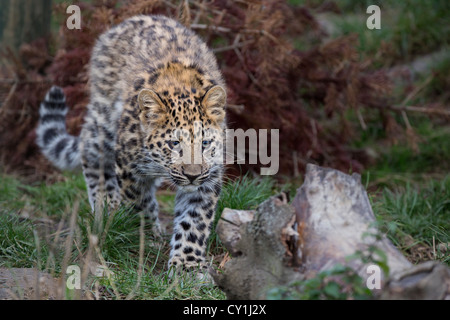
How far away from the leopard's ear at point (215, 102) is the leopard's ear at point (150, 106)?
1.35 ft

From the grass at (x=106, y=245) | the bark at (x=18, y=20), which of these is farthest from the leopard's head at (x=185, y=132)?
the bark at (x=18, y=20)

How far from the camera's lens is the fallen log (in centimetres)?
387

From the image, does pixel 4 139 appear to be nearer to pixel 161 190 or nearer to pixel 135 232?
pixel 161 190

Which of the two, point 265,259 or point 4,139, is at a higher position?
point 4,139

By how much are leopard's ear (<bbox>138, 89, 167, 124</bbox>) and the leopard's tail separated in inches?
91.1

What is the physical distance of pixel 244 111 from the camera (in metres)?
8.14

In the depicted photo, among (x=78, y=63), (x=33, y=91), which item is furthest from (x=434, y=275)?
(x=33, y=91)

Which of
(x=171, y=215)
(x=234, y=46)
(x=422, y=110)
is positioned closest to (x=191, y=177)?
(x=171, y=215)

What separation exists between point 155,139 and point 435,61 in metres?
8.18

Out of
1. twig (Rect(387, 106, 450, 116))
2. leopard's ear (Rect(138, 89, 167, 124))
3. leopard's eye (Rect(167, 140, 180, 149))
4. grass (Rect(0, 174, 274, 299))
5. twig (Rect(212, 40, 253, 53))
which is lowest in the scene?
grass (Rect(0, 174, 274, 299))

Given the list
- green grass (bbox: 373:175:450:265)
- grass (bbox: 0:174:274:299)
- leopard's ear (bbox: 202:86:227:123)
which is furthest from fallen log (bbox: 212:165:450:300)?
green grass (bbox: 373:175:450:265)

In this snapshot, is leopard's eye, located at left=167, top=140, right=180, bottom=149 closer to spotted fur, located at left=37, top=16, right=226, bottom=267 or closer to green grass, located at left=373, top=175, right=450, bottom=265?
spotted fur, located at left=37, top=16, right=226, bottom=267
